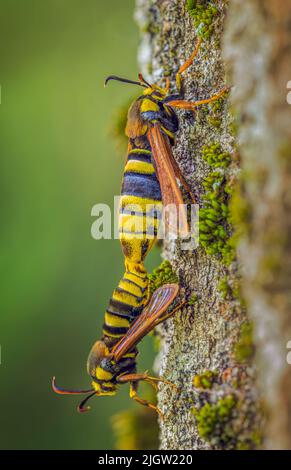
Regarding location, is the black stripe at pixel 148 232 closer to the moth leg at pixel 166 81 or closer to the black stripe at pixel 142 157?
the black stripe at pixel 142 157

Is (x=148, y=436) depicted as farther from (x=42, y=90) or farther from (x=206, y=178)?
(x=42, y=90)

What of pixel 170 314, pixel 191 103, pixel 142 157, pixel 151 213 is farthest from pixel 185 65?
pixel 170 314

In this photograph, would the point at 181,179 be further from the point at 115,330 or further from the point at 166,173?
the point at 115,330

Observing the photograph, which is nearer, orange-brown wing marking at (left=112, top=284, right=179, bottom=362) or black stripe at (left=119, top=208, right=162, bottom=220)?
orange-brown wing marking at (left=112, top=284, right=179, bottom=362)

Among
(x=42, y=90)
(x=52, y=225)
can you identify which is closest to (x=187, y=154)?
(x=52, y=225)

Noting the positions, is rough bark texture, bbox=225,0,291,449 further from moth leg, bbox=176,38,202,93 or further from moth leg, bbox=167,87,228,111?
moth leg, bbox=176,38,202,93

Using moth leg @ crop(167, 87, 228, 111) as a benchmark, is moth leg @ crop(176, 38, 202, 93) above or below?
above

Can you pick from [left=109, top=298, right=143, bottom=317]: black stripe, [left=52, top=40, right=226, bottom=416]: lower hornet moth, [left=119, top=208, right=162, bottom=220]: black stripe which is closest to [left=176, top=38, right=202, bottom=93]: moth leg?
[left=52, top=40, right=226, bottom=416]: lower hornet moth

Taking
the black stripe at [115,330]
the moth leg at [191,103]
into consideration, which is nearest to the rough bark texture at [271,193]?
the moth leg at [191,103]
